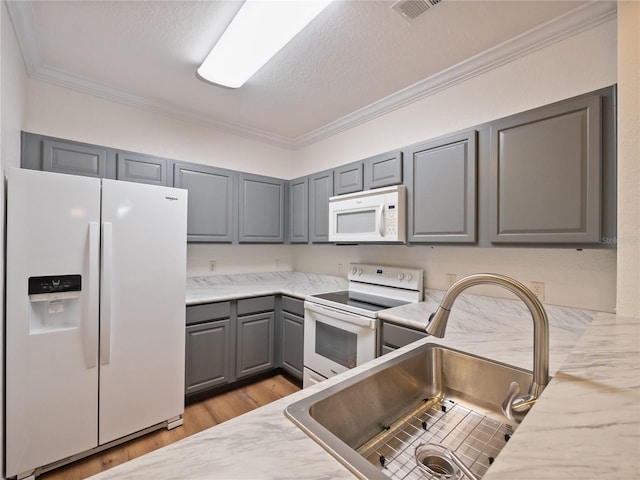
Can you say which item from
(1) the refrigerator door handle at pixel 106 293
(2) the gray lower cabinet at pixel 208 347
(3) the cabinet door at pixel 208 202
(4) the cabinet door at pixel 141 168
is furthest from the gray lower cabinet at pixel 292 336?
(4) the cabinet door at pixel 141 168

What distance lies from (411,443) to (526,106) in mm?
1976

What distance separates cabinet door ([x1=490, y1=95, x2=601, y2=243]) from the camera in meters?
1.37

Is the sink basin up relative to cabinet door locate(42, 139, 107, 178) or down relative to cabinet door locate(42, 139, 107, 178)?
down

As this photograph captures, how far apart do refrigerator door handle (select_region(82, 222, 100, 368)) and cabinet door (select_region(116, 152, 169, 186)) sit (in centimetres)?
68

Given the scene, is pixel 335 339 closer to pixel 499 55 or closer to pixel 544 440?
pixel 544 440

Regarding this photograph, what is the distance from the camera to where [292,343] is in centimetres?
271

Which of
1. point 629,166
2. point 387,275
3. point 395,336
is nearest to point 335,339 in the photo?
point 395,336

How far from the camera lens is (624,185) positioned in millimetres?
1264

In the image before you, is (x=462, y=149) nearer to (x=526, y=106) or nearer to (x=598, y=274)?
(x=526, y=106)

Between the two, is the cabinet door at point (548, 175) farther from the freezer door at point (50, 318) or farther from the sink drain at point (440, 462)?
the freezer door at point (50, 318)

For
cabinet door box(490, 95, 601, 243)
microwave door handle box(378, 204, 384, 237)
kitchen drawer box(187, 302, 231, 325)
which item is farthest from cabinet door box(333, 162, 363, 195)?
kitchen drawer box(187, 302, 231, 325)

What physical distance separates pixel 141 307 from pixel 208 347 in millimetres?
696

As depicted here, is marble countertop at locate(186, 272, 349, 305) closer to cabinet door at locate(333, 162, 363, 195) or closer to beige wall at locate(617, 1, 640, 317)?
cabinet door at locate(333, 162, 363, 195)

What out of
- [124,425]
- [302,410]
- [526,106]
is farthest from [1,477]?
[526,106]
